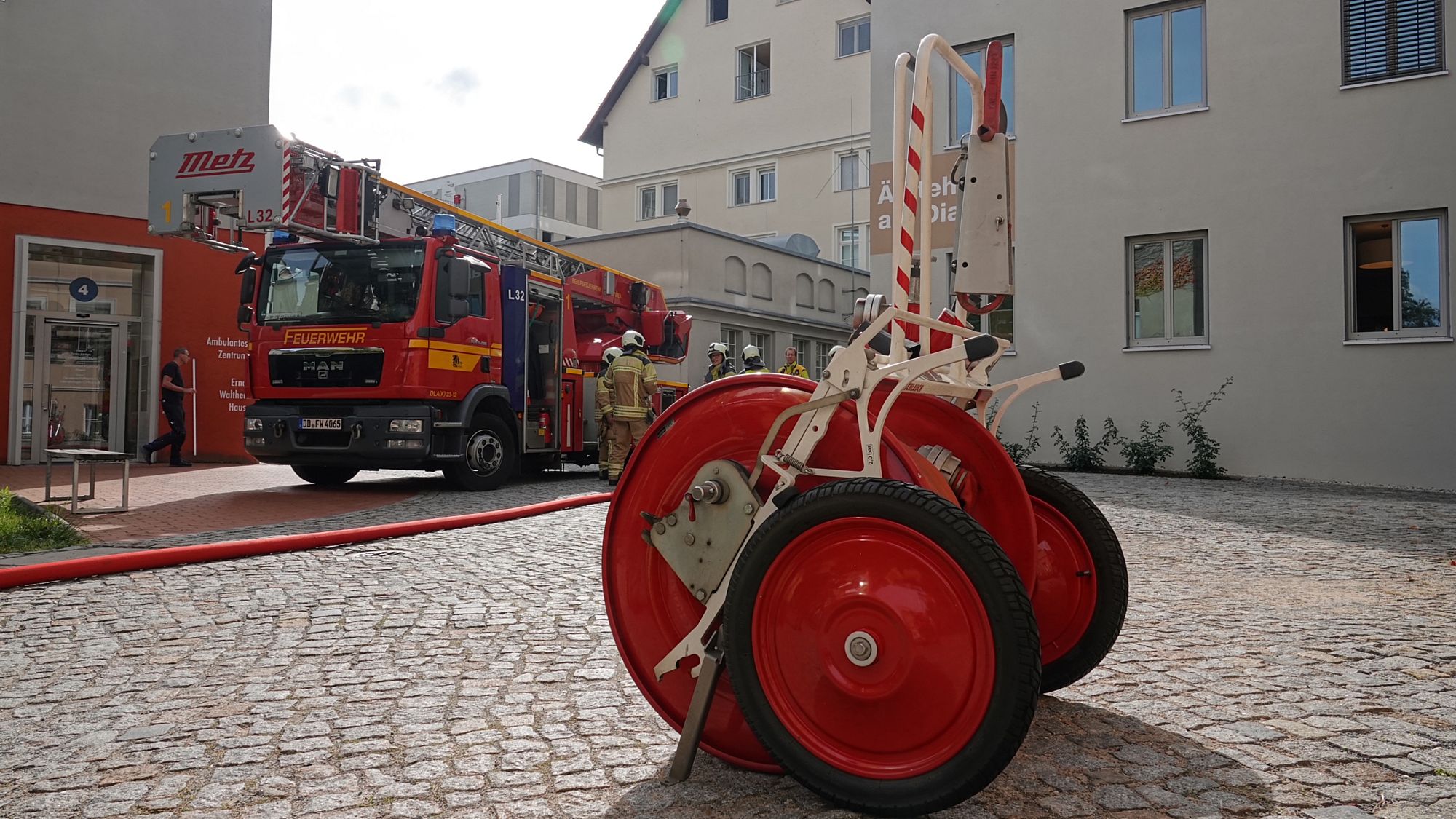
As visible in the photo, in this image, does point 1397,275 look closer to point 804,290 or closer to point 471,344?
point 471,344

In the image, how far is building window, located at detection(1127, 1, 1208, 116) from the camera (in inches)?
595

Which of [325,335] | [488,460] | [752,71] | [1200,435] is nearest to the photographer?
[325,335]

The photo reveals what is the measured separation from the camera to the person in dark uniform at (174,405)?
15.2 m

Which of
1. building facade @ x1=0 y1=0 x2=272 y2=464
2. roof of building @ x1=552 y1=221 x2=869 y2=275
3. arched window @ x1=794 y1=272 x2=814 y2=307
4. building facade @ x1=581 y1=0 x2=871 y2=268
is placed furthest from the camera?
building facade @ x1=581 y1=0 x2=871 y2=268

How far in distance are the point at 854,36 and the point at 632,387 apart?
21.9m

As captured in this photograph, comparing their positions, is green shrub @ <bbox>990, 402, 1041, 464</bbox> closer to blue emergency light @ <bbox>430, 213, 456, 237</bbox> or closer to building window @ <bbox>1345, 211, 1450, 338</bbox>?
building window @ <bbox>1345, 211, 1450, 338</bbox>

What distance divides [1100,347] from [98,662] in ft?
46.0

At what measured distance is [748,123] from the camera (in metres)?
33.8

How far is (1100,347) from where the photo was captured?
15578mm

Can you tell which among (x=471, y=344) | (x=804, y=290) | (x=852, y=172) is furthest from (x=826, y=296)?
(x=471, y=344)

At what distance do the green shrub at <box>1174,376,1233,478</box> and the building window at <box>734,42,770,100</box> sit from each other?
2227 cm

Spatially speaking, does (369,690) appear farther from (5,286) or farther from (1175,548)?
(5,286)

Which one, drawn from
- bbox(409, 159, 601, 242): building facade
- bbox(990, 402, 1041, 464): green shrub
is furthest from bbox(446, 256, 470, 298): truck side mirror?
bbox(409, 159, 601, 242): building facade

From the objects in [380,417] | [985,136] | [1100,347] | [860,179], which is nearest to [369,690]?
[985,136]
